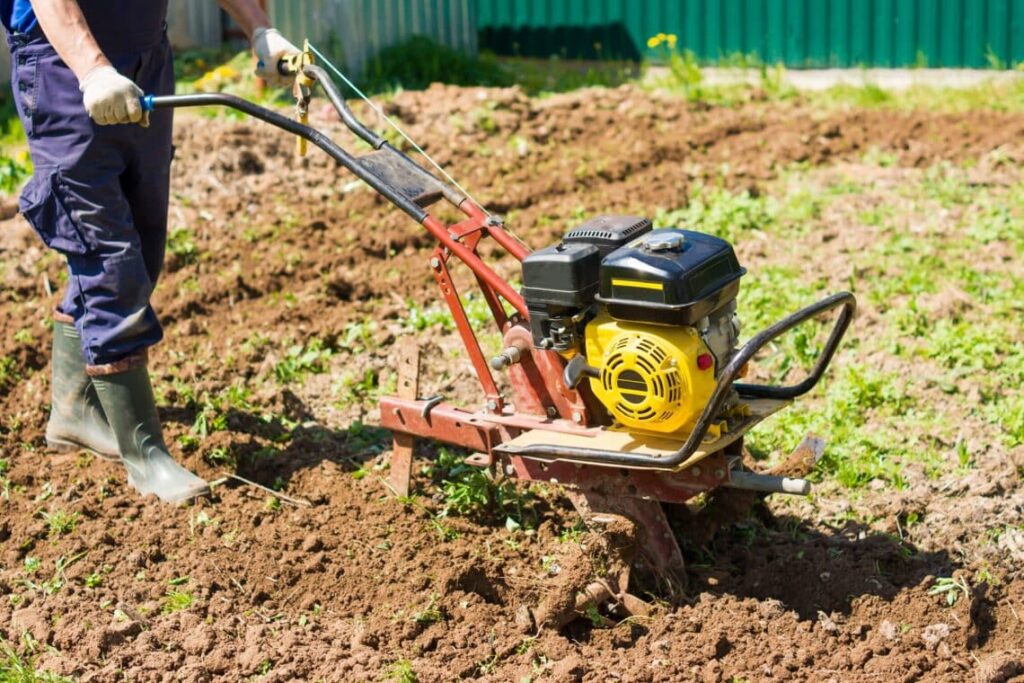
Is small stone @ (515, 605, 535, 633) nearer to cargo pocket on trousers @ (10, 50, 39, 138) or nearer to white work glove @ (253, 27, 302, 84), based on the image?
white work glove @ (253, 27, 302, 84)

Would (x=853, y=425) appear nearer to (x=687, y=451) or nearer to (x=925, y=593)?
(x=925, y=593)

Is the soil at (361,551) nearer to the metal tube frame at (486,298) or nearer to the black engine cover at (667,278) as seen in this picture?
the metal tube frame at (486,298)

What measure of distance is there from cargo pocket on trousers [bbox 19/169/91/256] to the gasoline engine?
4.73ft

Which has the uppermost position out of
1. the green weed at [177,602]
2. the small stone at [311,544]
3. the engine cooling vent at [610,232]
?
the engine cooling vent at [610,232]

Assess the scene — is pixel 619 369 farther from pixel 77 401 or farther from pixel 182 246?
pixel 182 246

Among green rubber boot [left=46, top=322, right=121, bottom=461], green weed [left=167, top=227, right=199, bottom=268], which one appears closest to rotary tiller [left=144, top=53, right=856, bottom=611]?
green rubber boot [left=46, top=322, right=121, bottom=461]

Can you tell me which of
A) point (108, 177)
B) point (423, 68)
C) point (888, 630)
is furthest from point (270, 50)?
point (423, 68)

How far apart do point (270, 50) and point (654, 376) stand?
185 cm

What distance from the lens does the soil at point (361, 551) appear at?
3.45 meters

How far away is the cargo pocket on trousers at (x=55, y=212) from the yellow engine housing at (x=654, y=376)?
66.3 inches

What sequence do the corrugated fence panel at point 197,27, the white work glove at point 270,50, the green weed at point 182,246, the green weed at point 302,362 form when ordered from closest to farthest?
1. the white work glove at point 270,50
2. the green weed at point 302,362
3. the green weed at point 182,246
4. the corrugated fence panel at point 197,27

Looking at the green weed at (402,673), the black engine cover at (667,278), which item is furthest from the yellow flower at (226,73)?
the green weed at (402,673)

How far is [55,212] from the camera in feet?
13.1

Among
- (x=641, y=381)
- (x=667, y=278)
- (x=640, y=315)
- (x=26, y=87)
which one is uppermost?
(x=26, y=87)
